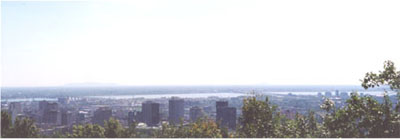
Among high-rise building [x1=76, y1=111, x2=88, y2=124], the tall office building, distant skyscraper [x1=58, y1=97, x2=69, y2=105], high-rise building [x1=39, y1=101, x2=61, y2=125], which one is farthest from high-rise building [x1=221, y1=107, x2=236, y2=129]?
distant skyscraper [x1=58, y1=97, x2=69, y2=105]

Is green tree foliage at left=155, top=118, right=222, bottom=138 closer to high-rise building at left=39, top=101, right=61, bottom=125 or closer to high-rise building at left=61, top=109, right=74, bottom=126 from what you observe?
high-rise building at left=61, top=109, right=74, bottom=126

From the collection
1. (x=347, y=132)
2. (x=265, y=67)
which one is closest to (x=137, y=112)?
(x=265, y=67)

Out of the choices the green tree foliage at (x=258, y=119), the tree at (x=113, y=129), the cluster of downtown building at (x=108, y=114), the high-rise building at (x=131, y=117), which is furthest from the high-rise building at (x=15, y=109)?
the green tree foliage at (x=258, y=119)

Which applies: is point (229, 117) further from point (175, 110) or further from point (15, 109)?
point (15, 109)

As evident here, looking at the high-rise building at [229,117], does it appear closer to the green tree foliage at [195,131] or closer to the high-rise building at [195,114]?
the green tree foliage at [195,131]

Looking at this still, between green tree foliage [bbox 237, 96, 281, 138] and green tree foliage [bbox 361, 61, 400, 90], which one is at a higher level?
green tree foliage [bbox 361, 61, 400, 90]

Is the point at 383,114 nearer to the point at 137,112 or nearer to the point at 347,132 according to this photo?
the point at 347,132
